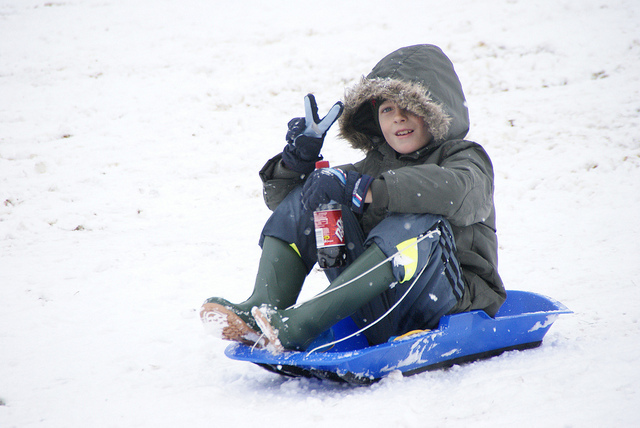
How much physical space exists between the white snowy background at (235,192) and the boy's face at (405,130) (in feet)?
4.02

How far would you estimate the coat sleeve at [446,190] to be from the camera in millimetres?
1967

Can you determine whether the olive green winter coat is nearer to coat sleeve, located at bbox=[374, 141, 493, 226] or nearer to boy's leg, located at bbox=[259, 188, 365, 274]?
coat sleeve, located at bbox=[374, 141, 493, 226]

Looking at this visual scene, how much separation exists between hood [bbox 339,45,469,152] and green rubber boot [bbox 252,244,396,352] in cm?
90

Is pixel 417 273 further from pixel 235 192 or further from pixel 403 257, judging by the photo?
pixel 235 192

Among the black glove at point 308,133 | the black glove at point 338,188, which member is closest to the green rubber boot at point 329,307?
the black glove at point 338,188

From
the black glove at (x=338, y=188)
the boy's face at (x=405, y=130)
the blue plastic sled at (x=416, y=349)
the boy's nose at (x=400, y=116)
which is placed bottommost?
the blue plastic sled at (x=416, y=349)

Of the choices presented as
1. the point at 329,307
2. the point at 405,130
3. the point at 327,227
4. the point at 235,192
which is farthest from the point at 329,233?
the point at 235,192

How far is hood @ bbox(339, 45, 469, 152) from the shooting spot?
96.0 inches

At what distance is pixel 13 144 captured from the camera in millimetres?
6941

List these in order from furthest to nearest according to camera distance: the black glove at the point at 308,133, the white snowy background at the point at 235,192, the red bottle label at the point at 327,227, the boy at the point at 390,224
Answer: the black glove at the point at 308,133
the red bottle label at the point at 327,227
the boy at the point at 390,224
the white snowy background at the point at 235,192

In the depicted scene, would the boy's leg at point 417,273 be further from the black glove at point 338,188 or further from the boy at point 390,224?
the black glove at point 338,188

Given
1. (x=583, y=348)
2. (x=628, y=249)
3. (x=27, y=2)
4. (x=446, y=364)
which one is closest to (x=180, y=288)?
(x=446, y=364)

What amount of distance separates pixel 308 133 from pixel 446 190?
83 centimetres

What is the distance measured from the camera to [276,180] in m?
2.63
